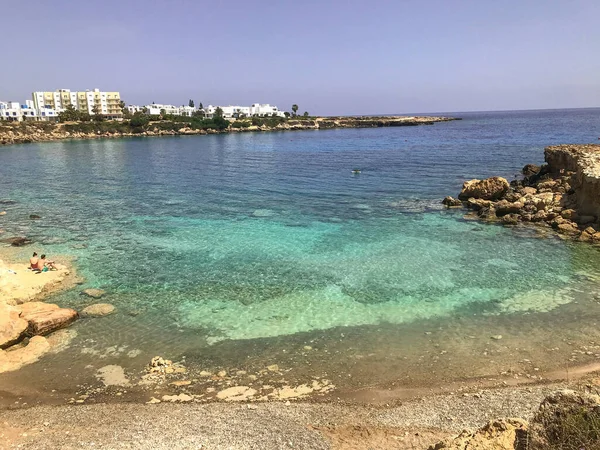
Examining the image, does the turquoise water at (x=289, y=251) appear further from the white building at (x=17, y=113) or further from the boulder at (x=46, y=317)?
the white building at (x=17, y=113)

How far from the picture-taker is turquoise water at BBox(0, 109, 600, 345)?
57.9 feet

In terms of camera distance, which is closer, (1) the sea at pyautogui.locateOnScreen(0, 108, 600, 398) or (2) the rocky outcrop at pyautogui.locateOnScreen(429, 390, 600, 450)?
(2) the rocky outcrop at pyautogui.locateOnScreen(429, 390, 600, 450)

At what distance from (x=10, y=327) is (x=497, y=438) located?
16175mm

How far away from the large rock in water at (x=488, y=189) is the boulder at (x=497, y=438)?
29525 mm

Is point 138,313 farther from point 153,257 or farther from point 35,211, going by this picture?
point 35,211

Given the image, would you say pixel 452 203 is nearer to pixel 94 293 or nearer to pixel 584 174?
pixel 584 174

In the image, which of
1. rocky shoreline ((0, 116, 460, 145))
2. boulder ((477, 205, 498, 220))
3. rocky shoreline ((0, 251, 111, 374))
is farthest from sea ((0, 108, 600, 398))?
rocky shoreline ((0, 116, 460, 145))

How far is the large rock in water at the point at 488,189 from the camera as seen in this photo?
3434cm

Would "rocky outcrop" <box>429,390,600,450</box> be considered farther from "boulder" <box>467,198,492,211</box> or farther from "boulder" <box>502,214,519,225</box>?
"boulder" <box>467,198,492,211</box>

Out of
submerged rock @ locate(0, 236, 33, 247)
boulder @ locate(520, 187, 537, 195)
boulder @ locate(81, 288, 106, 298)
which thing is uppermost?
boulder @ locate(520, 187, 537, 195)

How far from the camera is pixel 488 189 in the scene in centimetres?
3444

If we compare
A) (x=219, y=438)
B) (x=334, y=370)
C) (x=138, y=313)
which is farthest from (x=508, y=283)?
(x=138, y=313)

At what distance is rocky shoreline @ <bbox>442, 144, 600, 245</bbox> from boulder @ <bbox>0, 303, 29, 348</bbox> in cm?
2872

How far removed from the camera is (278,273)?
70.9 ft
